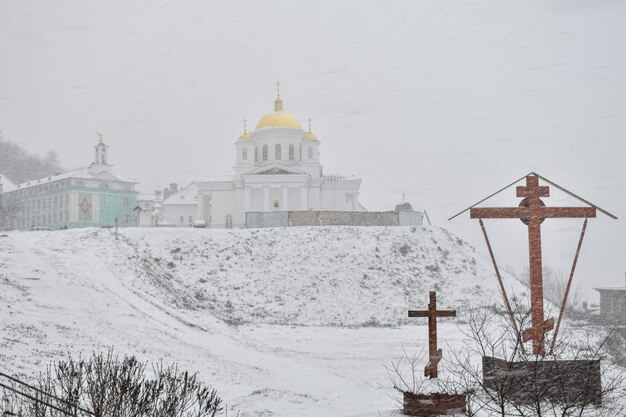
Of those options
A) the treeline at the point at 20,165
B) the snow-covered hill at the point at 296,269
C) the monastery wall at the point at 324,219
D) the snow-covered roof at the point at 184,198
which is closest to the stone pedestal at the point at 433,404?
the snow-covered hill at the point at 296,269

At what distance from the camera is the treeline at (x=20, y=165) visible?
364 ft

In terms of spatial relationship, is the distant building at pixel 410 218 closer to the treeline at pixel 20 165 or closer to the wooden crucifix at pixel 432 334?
the wooden crucifix at pixel 432 334

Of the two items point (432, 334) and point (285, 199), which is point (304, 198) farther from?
point (432, 334)

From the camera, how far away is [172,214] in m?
80.2

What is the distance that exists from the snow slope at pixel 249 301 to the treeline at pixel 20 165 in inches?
3169

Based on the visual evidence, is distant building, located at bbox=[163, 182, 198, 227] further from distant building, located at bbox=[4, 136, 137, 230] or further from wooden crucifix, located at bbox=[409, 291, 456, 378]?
wooden crucifix, located at bbox=[409, 291, 456, 378]

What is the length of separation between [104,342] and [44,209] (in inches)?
2542

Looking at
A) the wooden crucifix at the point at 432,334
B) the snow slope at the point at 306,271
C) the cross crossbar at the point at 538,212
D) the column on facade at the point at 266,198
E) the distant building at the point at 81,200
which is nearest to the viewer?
the wooden crucifix at the point at 432,334

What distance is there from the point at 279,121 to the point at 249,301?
103 feet

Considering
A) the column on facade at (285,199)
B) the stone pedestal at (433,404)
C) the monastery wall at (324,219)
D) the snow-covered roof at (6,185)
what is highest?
the snow-covered roof at (6,185)

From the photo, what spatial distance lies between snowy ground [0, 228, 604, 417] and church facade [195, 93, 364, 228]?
47.3ft

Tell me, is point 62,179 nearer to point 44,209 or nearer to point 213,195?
point 44,209

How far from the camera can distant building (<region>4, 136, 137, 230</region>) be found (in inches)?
2936

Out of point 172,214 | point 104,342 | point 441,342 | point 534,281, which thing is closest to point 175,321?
point 104,342
